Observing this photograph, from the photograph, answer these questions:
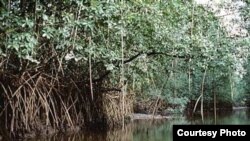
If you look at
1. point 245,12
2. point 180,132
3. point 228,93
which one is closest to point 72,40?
point 180,132

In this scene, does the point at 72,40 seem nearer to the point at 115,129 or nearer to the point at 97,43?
the point at 97,43

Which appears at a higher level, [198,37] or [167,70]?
[198,37]

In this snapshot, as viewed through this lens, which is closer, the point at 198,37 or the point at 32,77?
the point at 32,77

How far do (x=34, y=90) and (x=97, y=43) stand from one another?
1.47m

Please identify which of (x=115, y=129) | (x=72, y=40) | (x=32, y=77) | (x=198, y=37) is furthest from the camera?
(x=115, y=129)

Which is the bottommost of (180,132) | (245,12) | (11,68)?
(180,132)

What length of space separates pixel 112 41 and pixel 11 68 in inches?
81.4

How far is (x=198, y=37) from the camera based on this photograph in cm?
928

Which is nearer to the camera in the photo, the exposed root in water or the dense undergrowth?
the dense undergrowth

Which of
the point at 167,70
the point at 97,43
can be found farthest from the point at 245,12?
the point at 97,43

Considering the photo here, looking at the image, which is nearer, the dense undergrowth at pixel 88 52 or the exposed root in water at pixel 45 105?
the dense undergrowth at pixel 88 52

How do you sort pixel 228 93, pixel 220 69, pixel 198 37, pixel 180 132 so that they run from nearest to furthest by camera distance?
1. pixel 180 132
2. pixel 198 37
3. pixel 220 69
4. pixel 228 93

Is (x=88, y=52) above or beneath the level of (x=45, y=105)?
above

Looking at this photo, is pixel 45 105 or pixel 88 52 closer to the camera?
pixel 88 52
